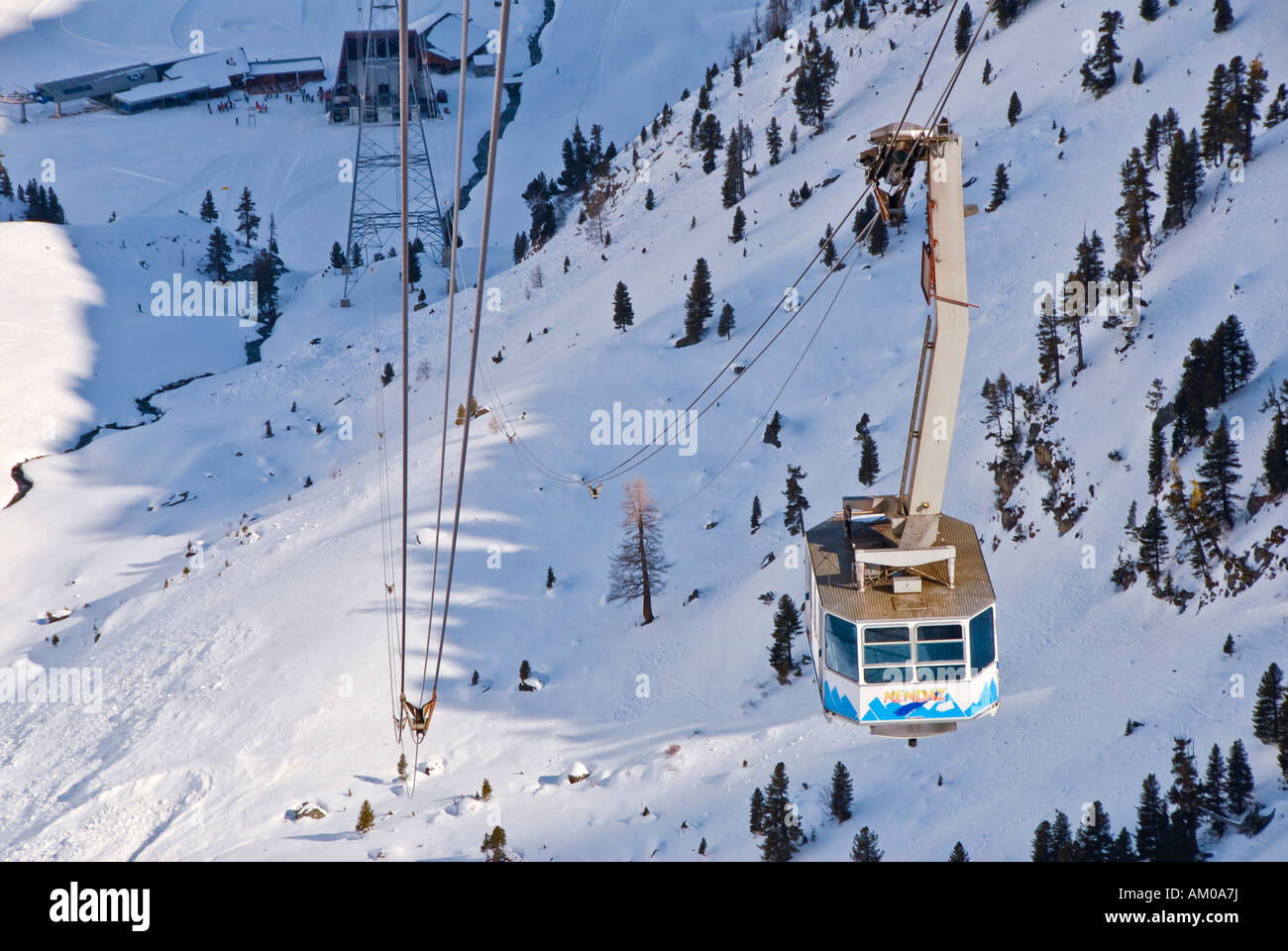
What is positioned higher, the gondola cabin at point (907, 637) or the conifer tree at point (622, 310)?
the conifer tree at point (622, 310)

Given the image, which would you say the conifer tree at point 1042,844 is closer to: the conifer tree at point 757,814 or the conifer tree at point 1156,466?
the conifer tree at point 757,814

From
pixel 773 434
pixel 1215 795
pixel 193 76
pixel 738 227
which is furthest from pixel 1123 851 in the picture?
pixel 193 76

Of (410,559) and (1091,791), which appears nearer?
(1091,791)

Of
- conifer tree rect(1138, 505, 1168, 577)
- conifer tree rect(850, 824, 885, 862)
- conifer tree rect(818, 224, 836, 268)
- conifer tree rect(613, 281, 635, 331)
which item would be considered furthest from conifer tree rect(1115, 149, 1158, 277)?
conifer tree rect(850, 824, 885, 862)

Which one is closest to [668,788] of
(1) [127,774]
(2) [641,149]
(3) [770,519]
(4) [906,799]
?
(4) [906,799]

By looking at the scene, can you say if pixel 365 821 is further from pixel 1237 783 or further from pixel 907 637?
pixel 907 637

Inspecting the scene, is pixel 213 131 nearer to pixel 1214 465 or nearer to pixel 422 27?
pixel 422 27

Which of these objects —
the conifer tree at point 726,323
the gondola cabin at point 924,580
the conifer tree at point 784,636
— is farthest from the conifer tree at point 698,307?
the gondola cabin at point 924,580
